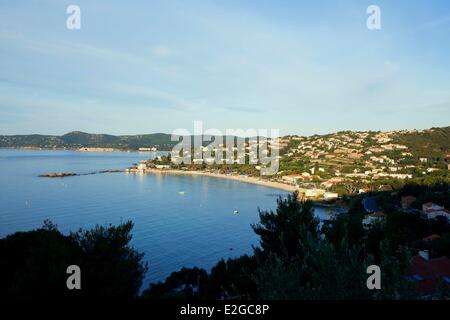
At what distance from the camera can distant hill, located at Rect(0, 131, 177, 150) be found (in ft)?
452

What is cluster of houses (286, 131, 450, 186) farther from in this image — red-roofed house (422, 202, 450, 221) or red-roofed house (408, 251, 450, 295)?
red-roofed house (408, 251, 450, 295)

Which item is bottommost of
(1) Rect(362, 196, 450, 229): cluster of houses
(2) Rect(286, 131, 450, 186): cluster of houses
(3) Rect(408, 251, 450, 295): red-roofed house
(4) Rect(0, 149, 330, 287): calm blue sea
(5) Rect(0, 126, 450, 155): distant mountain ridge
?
(4) Rect(0, 149, 330, 287): calm blue sea

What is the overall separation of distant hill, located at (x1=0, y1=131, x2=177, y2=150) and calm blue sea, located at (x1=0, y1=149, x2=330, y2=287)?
92840 mm

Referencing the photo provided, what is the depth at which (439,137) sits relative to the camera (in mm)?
61125

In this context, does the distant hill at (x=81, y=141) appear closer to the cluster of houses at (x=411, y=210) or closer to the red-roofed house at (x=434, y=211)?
the cluster of houses at (x=411, y=210)

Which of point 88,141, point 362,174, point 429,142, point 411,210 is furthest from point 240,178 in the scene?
point 88,141

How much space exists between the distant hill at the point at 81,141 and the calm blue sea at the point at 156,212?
92.8m

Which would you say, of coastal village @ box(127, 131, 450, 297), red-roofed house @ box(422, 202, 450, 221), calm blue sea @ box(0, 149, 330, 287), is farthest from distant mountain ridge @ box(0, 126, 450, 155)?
red-roofed house @ box(422, 202, 450, 221)

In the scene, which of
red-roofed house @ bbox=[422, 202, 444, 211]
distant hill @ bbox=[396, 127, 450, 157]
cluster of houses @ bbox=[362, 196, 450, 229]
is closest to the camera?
cluster of houses @ bbox=[362, 196, 450, 229]

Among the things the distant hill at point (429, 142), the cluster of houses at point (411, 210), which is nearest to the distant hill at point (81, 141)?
the distant hill at point (429, 142)

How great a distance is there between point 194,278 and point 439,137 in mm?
61705

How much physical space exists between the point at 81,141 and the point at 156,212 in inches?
5087
